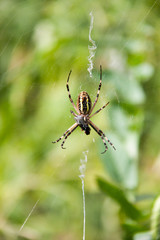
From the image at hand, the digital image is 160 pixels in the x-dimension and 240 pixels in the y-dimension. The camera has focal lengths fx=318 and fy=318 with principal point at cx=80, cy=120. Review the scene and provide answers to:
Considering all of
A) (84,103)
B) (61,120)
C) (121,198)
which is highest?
(61,120)

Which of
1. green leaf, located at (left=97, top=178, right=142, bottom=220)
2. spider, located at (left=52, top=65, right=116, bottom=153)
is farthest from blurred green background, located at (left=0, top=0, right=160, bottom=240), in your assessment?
green leaf, located at (left=97, top=178, right=142, bottom=220)

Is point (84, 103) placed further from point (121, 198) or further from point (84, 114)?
point (121, 198)

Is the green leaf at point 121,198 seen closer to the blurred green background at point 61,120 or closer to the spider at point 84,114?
the blurred green background at point 61,120

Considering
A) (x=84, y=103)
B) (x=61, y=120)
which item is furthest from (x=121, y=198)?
(x=61, y=120)

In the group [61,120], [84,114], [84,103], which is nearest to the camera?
[84,103]

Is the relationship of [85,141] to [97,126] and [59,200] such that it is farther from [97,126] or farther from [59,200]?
[59,200]

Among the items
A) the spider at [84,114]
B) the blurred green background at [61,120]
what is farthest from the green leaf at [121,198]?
the spider at [84,114]
